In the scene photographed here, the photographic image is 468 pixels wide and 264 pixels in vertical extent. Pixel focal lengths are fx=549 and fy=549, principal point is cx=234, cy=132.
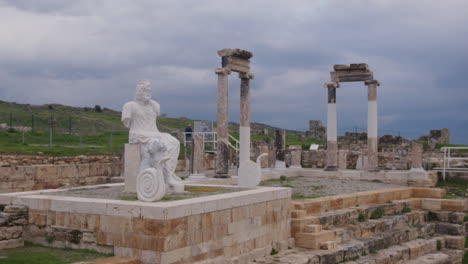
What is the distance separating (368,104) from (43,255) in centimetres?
1803

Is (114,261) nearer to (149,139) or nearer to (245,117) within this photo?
(149,139)

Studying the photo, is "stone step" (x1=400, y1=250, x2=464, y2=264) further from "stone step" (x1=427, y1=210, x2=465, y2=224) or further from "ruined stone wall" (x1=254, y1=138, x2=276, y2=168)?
"ruined stone wall" (x1=254, y1=138, x2=276, y2=168)

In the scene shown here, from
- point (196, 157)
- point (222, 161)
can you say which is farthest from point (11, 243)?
point (222, 161)

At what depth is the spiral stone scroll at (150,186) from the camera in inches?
389

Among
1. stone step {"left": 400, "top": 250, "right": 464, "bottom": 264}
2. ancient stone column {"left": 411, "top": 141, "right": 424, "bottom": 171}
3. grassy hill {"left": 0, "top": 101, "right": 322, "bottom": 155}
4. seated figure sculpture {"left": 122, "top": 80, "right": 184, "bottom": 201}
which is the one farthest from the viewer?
ancient stone column {"left": 411, "top": 141, "right": 424, "bottom": 171}

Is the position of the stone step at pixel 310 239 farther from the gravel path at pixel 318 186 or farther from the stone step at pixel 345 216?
the gravel path at pixel 318 186

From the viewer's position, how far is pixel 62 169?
63.5 feet

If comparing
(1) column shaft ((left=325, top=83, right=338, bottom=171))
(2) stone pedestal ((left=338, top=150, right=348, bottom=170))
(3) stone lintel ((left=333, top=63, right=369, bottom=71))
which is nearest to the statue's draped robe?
(1) column shaft ((left=325, top=83, right=338, bottom=171))

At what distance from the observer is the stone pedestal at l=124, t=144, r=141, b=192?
11.9 m

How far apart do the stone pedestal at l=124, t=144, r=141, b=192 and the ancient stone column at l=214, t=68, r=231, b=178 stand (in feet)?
26.1

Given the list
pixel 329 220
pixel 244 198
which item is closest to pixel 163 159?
pixel 244 198

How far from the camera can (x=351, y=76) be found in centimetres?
2458

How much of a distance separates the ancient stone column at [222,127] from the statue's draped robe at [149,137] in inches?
282

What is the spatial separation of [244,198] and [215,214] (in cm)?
106
